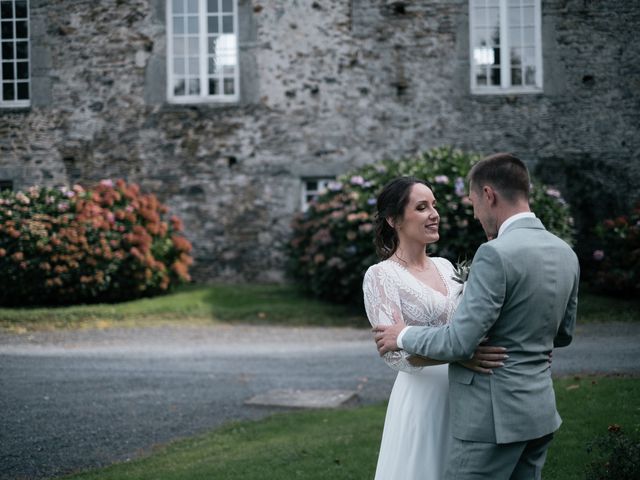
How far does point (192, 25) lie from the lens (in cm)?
1477

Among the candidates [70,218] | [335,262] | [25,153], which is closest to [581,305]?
[335,262]

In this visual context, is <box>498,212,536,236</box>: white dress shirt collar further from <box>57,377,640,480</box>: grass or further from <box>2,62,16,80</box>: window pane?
<box>2,62,16,80</box>: window pane

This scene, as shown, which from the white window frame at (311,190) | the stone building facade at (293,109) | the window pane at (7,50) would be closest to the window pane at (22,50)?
the window pane at (7,50)

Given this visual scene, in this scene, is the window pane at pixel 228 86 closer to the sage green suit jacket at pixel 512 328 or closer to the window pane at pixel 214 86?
the window pane at pixel 214 86

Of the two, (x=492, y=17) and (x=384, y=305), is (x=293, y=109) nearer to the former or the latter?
(x=492, y=17)

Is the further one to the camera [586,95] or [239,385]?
[586,95]

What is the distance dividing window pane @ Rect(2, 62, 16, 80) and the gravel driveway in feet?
20.7

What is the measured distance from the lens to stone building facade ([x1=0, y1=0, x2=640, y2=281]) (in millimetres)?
14125

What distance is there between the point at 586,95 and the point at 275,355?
8347 mm

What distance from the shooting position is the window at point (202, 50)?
1470 cm

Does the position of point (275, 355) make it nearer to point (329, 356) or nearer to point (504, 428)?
point (329, 356)

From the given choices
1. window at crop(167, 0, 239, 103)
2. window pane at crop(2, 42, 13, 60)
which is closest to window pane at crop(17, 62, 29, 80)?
window pane at crop(2, 42, 13, 60)

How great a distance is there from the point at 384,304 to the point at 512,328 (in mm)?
781

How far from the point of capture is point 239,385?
7.79m
